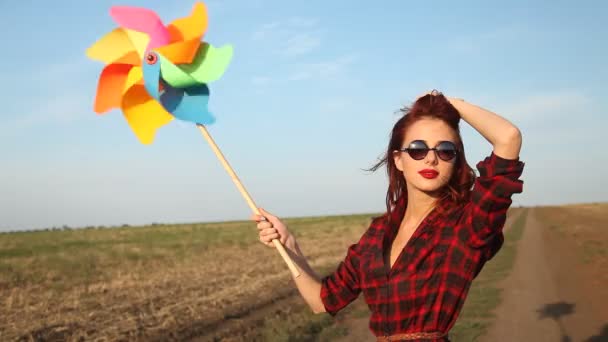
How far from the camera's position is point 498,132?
272 cm

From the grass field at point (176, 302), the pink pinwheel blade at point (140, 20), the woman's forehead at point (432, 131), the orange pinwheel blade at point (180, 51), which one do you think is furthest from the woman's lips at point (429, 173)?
the grass field at point (176, 302)

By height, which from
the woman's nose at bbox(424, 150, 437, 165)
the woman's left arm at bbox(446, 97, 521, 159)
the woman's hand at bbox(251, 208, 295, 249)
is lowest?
the woman's left arm at bbox(446, 97, 521, 159)

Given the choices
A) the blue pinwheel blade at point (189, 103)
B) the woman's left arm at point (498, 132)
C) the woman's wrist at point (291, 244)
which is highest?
the blue pinwheel blade at point (189, 103)

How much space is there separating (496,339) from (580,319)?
228 cm

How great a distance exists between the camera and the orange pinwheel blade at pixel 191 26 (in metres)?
3.41

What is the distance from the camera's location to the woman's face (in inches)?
119

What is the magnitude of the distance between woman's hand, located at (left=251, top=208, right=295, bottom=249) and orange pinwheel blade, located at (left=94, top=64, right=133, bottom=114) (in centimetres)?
100

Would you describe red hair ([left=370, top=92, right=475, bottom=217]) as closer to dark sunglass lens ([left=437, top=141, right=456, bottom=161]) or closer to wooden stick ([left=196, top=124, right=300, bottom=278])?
dark sunglass lens ([left=437, top=141, right=456, bottom=161])

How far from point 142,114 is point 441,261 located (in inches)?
70.8

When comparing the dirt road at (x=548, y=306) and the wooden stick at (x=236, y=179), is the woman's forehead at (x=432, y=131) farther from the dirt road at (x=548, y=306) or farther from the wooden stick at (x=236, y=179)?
the dirt road at (x=548, y=306)

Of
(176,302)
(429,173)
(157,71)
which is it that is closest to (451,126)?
(429,173)

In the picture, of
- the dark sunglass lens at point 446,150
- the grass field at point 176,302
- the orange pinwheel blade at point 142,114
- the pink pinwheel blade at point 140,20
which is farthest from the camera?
the grass field at point 176,302

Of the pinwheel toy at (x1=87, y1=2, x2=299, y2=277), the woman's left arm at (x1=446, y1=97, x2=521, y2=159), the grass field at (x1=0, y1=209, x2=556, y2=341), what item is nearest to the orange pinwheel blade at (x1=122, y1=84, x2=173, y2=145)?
the pinwheel toy at (x1=87, y1=2, x2=299, y2=277)

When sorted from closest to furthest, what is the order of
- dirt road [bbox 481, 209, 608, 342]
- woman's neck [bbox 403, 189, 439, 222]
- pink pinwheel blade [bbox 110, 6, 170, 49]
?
woman's neck [bbox 403, 189, 439, 222], pink pinwheel blade [bbox 110, 6, 170, 49], dirt road [bbox 481, 209, 608, 342]
